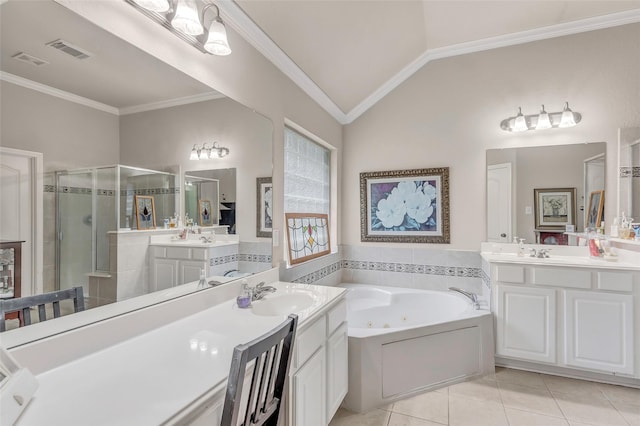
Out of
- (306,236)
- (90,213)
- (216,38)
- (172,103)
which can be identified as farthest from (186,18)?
(306,236)

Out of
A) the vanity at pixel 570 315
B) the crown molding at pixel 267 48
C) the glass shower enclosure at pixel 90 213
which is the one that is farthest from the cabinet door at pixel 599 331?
the glass shower enclosure at pixel 90 213

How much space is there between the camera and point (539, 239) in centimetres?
301

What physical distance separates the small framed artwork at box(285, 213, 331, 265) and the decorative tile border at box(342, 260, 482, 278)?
442 millimetres

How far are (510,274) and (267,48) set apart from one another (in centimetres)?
264

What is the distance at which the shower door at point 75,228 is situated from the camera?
3.54 feet

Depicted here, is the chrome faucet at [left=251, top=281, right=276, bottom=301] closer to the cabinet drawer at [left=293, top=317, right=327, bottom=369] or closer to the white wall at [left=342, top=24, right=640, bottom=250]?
the cabinet drawer at [left=293, top=317, right=327, bottom=369]

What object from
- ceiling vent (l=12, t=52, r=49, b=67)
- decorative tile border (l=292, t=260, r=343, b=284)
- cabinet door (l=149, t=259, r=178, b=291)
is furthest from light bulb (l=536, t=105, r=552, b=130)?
ceiling vent (l=12, t=52, r=49, b=67)

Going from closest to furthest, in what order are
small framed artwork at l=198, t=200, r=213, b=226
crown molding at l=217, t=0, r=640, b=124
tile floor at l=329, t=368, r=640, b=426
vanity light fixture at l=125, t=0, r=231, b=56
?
vanity light fixture at l=125, t=0, r=231, b=56, small framed artwork at l=198, t=200, r=213, b=226, crown molding at l=217, t=0, r=640, b=124, tile floor at l=329, t=368, r=640, b=426

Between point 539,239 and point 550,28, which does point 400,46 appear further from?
point 539,239

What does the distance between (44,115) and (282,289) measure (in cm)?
147

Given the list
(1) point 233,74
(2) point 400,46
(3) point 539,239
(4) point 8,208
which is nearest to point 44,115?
(4) point 8,208

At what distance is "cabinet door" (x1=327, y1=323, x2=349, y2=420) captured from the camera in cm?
182

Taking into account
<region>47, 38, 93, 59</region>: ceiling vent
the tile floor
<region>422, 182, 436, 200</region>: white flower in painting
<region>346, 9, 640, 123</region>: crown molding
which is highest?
<region>346, 9, 640, 123</region>: crown molding

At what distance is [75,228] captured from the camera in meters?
1.11
